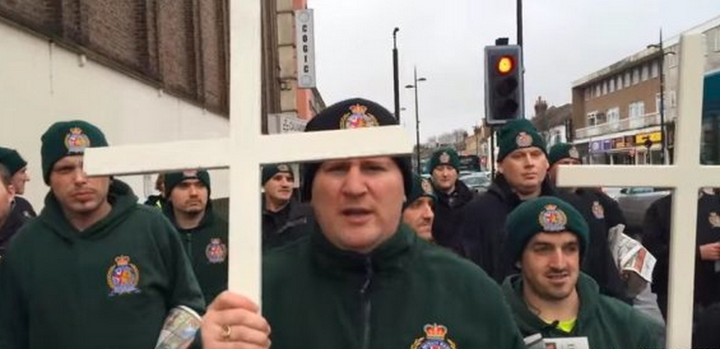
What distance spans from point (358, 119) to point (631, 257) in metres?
2.81

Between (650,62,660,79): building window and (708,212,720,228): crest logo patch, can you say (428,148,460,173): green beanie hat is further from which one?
(650,62,660,79): building window

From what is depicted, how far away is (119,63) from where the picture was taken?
12.6m

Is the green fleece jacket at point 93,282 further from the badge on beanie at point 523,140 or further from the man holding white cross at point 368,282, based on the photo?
the badge on beanie at point 523,140

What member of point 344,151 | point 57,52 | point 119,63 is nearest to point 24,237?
point 344,151

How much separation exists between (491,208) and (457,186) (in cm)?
292

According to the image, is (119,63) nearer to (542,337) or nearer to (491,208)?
(491,208)

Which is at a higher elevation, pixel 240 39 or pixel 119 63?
pixel 119 63

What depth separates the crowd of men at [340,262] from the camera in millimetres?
1925

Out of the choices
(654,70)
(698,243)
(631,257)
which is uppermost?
(654,70)

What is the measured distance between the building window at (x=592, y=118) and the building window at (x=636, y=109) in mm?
8576

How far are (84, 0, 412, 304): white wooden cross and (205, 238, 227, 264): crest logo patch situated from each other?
11.4 ft

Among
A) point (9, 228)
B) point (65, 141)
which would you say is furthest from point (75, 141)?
point (9, 228)

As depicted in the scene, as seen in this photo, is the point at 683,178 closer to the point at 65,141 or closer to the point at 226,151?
the point at 226,151

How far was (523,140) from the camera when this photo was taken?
4.79m
